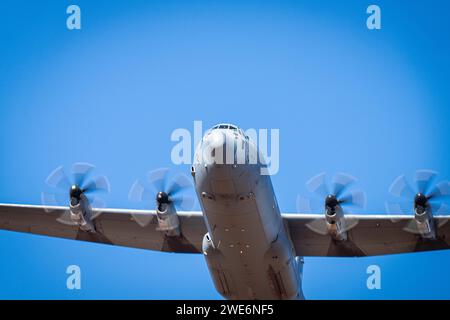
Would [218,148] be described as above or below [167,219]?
above

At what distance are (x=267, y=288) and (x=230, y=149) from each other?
698 cm

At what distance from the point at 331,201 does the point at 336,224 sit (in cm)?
118

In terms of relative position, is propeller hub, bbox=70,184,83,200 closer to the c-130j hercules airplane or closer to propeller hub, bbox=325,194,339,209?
the c-130j hercules airplane

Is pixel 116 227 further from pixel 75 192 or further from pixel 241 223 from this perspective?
pixel 241 223

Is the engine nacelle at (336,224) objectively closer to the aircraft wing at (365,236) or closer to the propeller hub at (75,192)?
the aircraft wing at (365,236)

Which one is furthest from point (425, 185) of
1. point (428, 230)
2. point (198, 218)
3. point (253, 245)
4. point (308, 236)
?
point (198, 218)

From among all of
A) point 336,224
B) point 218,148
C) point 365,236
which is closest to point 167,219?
point 218,148

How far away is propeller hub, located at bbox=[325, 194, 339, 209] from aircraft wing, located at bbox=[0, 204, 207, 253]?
5500 millimetres

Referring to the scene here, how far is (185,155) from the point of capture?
27812 mm

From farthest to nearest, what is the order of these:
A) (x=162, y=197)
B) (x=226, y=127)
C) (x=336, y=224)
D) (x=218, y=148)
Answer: (x=162, y=197) → (x=336, y=224) → (x=226, y=127) → (x=218, y=148)

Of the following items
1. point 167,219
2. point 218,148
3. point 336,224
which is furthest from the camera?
point 167,219

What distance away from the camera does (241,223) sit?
25.9 metres

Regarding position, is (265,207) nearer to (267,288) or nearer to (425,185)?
(267,288)
